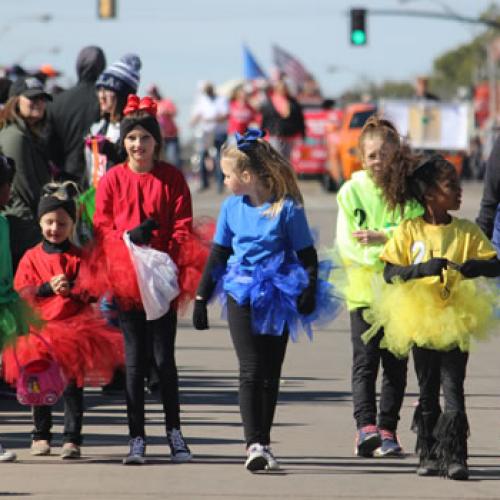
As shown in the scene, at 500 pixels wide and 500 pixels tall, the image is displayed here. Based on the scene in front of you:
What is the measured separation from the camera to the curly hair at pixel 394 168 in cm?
934

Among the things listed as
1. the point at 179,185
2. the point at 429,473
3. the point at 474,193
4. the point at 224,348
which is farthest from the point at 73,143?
the point at 474,193

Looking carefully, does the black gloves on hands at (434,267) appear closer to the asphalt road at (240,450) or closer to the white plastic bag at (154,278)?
the asphalt road at (240,450)

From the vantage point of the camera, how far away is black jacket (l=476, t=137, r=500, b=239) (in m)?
10.4

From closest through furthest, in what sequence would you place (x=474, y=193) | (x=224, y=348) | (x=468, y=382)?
(x=468, y=382) → (x=224, y=348) → (x=474, y=193)

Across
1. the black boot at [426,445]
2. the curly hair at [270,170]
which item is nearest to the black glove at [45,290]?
the curly hair at [270,170]

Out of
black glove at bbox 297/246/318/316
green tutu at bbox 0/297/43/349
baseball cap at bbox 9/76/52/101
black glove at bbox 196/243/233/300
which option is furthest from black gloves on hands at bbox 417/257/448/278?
baseball cap at bbox 9/76/52/101

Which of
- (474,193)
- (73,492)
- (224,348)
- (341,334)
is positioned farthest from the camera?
(474,193)

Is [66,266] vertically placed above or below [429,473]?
above

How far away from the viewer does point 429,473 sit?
8.90m

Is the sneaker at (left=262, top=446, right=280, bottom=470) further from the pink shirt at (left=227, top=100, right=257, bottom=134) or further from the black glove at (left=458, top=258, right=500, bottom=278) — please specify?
the pink shirt at (left=227, top=100, right=257, bottom=134)

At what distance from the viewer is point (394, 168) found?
9.41 m

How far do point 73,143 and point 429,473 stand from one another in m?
4.75

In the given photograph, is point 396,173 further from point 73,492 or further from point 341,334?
point 341,334

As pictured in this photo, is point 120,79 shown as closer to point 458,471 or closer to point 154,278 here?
point 154,278
